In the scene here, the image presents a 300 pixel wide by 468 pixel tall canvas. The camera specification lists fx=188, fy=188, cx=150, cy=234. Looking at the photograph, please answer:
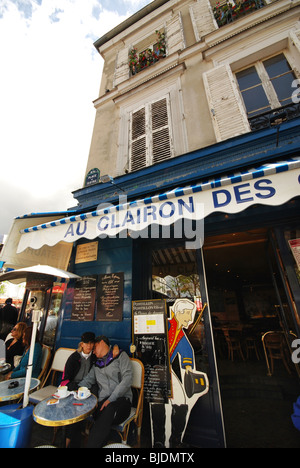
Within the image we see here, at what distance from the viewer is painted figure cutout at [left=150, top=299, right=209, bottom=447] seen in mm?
2801

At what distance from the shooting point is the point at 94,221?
10.7ft

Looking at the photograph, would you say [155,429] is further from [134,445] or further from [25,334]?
[25,334]

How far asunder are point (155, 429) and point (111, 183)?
502 centimetres

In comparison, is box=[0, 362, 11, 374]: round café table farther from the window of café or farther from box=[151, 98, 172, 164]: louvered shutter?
box=[151, 98, 172, 164]: louvered shutter

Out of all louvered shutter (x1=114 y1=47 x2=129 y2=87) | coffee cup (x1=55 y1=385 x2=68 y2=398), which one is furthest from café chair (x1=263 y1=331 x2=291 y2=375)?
louvered shutter (x1=114 y1=47 x2=129 y2=87)

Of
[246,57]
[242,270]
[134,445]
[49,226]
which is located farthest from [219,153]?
[242,270]

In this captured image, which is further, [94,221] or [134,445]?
[94,221]

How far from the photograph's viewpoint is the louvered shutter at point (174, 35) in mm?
6004

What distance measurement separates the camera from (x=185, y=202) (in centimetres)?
268

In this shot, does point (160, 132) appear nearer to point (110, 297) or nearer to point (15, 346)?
point (110, 297)

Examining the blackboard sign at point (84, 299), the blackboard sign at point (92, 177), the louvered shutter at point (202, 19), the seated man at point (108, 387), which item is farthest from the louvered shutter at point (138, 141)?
the seated man at point (108, 387)

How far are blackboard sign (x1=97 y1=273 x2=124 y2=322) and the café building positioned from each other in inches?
1.0

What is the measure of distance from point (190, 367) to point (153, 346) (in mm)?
680
